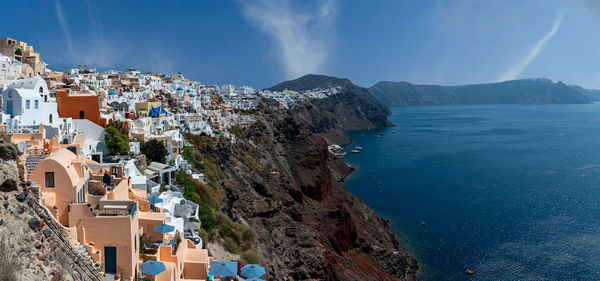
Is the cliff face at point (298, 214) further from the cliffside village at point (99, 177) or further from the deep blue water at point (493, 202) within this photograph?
the cliffside village at point (99, 177)

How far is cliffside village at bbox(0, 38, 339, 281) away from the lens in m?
14.3

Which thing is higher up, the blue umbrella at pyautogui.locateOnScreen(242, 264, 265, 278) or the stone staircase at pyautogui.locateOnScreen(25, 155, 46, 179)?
the stone staircase at pyautogui.locateOnScreen(25, 155, 46, 179)

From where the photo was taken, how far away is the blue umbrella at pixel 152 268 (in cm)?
1496

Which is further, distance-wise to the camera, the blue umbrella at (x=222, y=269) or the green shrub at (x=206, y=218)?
the green shrub at (x=206, y=218)

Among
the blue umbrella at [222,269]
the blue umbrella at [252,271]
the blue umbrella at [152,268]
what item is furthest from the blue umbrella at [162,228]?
the blue umbrella at [252,271]

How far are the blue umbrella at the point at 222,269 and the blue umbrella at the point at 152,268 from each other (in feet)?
14.4

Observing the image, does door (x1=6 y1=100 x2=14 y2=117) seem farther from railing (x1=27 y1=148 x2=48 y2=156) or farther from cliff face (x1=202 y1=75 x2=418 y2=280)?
cliff face (x1=202 y1=75 x2=418 y2=280)

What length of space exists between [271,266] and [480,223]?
43304 mm

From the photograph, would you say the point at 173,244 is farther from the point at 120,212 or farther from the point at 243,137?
the point at 243,137

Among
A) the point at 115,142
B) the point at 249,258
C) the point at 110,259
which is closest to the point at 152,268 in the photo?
the point at 110,259

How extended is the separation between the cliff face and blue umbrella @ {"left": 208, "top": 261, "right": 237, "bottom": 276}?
10495mm

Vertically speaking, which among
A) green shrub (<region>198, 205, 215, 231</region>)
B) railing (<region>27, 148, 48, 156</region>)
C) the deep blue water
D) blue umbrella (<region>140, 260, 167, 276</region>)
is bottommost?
the deep blue water

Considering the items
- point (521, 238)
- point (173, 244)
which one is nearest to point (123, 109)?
point (173, 244)

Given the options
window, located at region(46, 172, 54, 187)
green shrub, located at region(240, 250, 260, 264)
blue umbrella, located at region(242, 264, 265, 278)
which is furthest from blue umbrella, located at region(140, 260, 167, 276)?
green shrub, located at region(240, 250, 260, 264)
